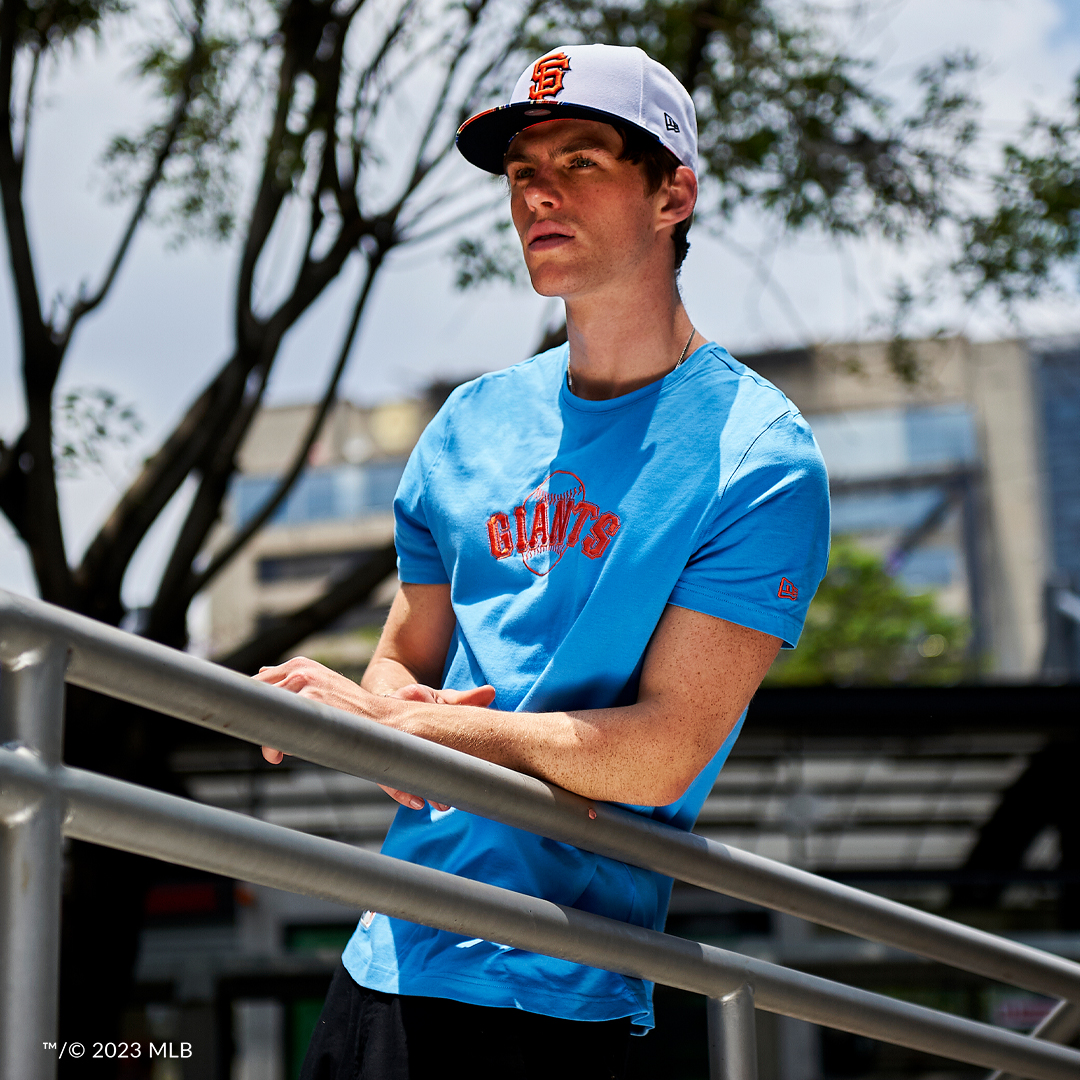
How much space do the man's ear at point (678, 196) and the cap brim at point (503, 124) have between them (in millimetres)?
71

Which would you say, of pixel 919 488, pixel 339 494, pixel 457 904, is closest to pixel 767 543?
pixel 457 904

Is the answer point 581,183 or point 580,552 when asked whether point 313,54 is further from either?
point 580,552

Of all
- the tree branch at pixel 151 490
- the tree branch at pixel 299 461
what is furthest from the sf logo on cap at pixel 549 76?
the tree branch at pixel 299 461

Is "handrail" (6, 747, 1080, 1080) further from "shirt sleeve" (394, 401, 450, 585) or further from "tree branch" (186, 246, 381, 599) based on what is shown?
"tree branch" (186, 246, 381, 599)

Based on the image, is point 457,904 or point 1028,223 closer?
point 457,904

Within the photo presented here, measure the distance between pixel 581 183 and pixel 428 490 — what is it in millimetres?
485

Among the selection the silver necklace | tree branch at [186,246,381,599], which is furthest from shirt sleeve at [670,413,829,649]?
tree branch at [186,246,381,599]

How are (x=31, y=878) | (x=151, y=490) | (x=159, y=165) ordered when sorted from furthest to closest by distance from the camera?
(x=159, y=165), (x=151, y=490), (x=31, y=878)

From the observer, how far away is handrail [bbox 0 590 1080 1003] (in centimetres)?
105

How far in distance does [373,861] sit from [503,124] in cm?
113

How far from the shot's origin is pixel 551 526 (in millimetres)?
1660

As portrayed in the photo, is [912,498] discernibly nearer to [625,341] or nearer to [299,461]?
[299,461]

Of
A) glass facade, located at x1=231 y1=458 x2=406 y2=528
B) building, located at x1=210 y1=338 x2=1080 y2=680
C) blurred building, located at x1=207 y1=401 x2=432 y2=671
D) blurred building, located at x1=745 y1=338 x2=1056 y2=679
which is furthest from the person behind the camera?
glass facade, located at x1=231 y1=458 x2=406 y2=528

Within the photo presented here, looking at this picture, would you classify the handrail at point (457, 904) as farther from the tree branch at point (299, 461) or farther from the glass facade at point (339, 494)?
the glass facade at point (339, 494)
